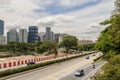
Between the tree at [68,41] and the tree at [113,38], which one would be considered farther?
the tree at [68,41]

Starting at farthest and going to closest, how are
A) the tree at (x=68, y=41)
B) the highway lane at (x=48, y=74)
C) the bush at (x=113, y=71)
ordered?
the tree at (x=68, y=41)
the highway lane at (x=48, y=74)
the bush at (x=113, y=71)

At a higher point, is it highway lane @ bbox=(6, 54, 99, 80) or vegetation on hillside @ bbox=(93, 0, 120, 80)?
→ vegetation on hillside @ bbox=(93, 0, 120, 80)

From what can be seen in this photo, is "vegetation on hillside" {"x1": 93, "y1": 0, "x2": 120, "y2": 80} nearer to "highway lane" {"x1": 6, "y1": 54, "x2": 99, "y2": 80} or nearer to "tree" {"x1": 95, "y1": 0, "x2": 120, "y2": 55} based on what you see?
"tree" {"x1": 95, "y1": 0, "x2": 120, "y2": 55}

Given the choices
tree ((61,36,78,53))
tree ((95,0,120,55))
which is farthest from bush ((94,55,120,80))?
tree ((61,36,78,53))

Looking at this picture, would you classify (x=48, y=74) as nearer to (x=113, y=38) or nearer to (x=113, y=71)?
(x=113, y=38)

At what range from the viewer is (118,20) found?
1230 cm

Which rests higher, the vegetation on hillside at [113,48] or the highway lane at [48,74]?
the vegetation on hillside at [113,48]

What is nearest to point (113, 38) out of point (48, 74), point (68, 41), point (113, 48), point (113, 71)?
point (113, 48)

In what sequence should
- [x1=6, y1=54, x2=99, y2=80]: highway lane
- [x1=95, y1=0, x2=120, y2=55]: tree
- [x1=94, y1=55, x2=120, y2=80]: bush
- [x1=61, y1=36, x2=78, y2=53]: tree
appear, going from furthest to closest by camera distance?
1. [x1=61, y1=36, x2=78, y2=53]: tree
2. [x1=6, y1=54, x2=99, y2=80]: highway lane
3. [x1=95, y1=0, x2=120, y2=55]: tree
4. [x1=94, y1=55, x2=120, y2=80]: bush

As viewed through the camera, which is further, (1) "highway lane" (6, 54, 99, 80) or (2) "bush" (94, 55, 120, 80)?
(1) "highway lane" (6, 54, 99, 80)

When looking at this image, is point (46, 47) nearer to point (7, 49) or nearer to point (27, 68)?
point (7, 49)

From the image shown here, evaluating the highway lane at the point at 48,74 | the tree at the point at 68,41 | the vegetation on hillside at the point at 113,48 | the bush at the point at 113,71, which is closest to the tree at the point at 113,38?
the vegetation on hillside at the point at 113,48

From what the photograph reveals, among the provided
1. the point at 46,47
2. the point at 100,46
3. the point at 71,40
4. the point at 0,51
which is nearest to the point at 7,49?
the point at 0,51

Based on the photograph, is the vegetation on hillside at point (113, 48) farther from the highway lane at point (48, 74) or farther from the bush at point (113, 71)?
the highway lane at point (48, 74)
